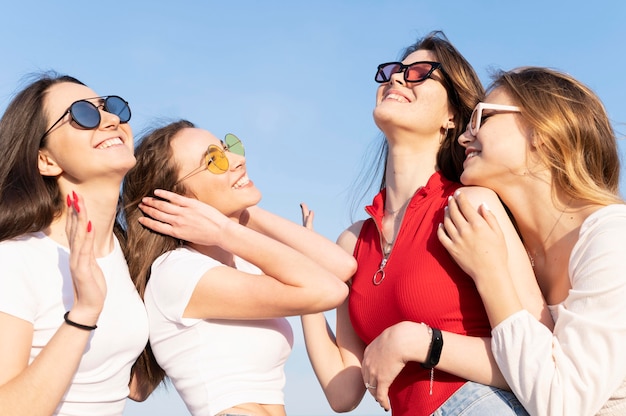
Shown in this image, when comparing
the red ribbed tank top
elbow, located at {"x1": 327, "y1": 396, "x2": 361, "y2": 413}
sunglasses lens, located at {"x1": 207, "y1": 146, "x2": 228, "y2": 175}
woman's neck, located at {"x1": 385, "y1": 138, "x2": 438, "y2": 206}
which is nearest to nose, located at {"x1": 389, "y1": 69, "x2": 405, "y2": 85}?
woman's neck, located at {"x1": 385, "y1": 138, "x2": 438, "y2": 206}

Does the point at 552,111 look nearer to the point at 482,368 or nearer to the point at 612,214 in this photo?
the point at 612,214

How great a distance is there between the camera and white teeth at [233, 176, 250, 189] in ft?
18.1

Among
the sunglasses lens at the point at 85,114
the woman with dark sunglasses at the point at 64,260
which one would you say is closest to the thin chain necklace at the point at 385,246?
the woman with dark sunglasses at the point at 64,260

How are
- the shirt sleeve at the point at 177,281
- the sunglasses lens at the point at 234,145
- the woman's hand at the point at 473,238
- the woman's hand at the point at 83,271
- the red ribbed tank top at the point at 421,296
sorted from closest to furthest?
1. the woman's hand at the point at 83,271
2. the woman's hand at the point at 473,238
3. the red ribbed tank top at the point at 421,296
4. the shirt sleeve at the point at 177,281
5. the sunglasses lens at the point at 234,145

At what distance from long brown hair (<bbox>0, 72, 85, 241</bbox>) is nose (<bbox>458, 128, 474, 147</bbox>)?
115 inches

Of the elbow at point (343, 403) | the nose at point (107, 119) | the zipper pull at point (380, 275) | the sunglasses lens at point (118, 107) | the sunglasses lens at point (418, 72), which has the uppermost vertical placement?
Result: the sunglasses lens at point (418, 72)

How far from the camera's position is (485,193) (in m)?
4.53

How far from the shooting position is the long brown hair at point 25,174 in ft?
14.7

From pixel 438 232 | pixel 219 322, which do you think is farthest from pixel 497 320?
pixel 219 322

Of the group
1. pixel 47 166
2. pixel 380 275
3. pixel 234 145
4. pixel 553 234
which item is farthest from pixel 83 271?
pixel 553 234

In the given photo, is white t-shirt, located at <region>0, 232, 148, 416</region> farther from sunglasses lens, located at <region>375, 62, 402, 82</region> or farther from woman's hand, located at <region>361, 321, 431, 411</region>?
sunglasses lens, located at <region>375, 62, 402, 82</region>

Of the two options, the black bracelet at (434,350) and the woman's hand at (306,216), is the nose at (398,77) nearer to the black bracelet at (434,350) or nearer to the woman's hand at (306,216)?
the woman's hand at (306,216)

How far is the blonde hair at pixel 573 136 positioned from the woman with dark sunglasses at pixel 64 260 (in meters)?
2.82

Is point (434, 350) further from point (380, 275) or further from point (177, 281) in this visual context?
point (177, 281)
